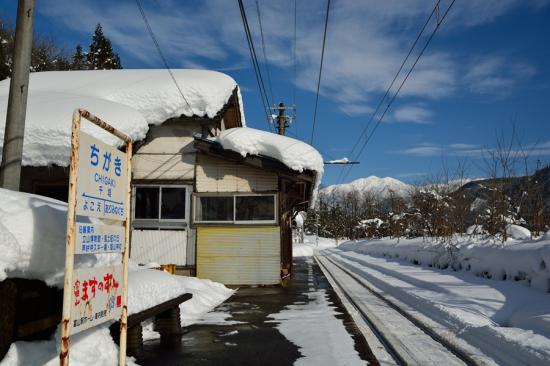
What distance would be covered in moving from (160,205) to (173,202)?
0.39 meters

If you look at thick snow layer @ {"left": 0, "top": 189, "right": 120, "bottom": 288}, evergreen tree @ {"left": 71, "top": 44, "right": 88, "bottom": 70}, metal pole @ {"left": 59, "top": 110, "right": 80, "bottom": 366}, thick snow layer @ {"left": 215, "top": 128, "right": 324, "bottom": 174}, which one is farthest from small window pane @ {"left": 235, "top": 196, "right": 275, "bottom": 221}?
evergreen tree @ {"left": 71, "top": 44, "right": 88, "bottom": 70}

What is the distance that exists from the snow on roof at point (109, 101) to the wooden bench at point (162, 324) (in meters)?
5.24

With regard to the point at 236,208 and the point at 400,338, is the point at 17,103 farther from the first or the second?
the point at 236,208

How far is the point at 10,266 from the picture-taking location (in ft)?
9.88

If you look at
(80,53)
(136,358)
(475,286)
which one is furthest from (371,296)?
(80,53)

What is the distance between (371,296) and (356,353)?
5131 mm

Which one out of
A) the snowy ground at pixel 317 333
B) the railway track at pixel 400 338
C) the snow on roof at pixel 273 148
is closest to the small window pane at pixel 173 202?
the snow on roof at pixel 273 148

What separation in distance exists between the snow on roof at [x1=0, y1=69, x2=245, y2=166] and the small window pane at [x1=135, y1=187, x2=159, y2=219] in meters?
1.85

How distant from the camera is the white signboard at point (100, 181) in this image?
3.11 metres

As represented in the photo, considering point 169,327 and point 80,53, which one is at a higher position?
point 80,53

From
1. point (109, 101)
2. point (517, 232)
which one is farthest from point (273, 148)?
point (517, 232)

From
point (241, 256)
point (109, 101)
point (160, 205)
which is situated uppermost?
point (109, 101)

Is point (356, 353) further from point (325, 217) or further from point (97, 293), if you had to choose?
point (325, 217)

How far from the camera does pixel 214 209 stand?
1200 cm
